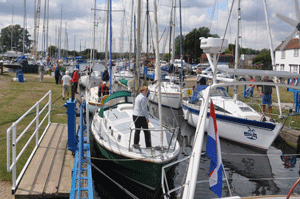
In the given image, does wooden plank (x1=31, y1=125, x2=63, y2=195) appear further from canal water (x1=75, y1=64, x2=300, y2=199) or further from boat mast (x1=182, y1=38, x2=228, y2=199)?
boat mast (x1=182, y1=38, x2=228, y2=199)

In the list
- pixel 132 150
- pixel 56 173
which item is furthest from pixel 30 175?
pixel 132 150

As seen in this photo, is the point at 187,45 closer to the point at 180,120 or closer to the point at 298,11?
the point at 180,120

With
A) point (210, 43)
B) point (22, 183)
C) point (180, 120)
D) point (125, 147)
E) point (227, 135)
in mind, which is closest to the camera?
point (210, 43)

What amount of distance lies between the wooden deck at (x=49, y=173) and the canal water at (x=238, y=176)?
1068mm

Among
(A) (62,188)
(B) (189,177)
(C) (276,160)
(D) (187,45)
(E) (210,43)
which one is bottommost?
(C) (276,160)

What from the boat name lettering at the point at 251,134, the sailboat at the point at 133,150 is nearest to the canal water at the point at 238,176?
the sailboat at the point at 133,150

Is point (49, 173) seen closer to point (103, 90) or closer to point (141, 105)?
point (141, 105)

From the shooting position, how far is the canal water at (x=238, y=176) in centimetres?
830

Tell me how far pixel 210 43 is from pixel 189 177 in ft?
6.56

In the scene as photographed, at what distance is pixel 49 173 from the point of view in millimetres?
6336

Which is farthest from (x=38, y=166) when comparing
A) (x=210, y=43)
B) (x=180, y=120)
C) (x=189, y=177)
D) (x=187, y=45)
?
(x=187, y=45)

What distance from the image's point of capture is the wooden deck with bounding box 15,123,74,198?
18.2 feet

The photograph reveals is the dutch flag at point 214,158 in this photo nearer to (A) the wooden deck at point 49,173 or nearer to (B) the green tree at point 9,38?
(A) the wooden deck at point 49,173

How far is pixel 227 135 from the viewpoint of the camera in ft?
42.5
